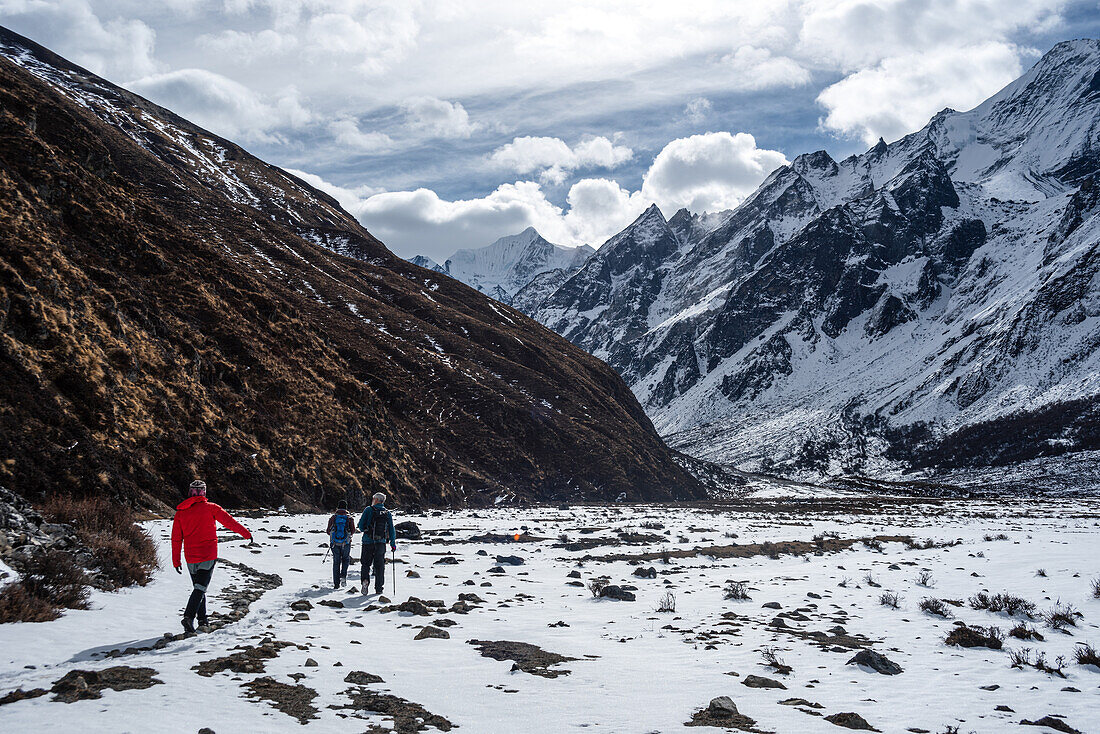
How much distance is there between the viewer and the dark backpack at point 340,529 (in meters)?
15.4

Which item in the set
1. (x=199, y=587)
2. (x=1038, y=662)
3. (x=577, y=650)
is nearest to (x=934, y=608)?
(x=1038, y=662)

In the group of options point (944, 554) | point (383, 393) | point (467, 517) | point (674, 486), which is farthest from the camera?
point (674, 486)

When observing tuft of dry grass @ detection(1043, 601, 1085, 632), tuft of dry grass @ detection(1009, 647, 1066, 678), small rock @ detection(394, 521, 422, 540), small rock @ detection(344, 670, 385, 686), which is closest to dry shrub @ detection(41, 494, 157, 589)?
small rock @ detection(344, 670, 385, 686)

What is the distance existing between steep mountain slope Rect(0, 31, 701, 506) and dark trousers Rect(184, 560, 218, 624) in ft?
36.1

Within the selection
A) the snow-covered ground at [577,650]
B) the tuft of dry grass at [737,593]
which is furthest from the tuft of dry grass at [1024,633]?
the tuft of dry grass at [737,593]

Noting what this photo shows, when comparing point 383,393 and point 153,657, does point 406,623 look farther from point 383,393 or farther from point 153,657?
point 383,393

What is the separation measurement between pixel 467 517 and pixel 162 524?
20383 millimetres

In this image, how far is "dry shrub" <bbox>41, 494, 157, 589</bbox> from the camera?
36.7 ft

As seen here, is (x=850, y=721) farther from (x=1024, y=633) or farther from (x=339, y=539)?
(x=339, y=539)

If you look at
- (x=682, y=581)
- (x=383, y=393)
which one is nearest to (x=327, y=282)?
(x=383, y=393)

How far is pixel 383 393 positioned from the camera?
177 feet

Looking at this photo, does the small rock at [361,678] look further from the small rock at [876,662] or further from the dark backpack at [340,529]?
the small rock at [876,662]

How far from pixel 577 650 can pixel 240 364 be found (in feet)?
105

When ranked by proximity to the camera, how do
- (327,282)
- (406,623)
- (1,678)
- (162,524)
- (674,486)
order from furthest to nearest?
(674,486), (327,282), (162,524), (406,623), (1,678)
